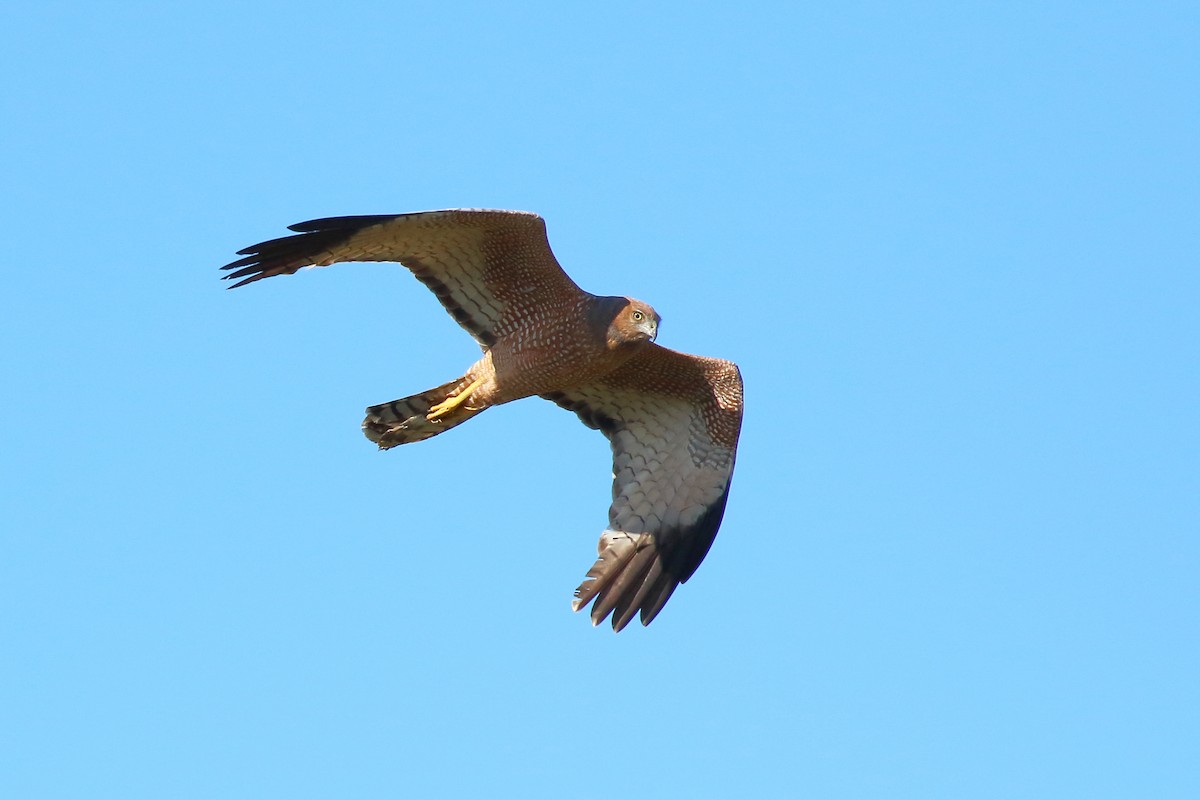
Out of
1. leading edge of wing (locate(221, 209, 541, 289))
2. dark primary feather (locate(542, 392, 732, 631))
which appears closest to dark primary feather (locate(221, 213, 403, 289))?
leading edge of wing (locate(221, 209, 541, 289))

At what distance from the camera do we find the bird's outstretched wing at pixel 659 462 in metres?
13.6

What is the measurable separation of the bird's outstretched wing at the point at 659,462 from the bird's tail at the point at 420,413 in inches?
43.6

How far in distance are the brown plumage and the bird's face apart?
0.01 metres

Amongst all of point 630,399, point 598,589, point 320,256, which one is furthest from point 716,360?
point 320,256

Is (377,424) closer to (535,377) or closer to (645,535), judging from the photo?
(535,377)

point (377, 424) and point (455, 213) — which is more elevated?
point (455, 213)

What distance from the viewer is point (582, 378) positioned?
531 inches

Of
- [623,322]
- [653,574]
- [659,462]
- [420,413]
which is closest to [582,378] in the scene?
[623,322]

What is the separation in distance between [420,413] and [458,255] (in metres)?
1.25

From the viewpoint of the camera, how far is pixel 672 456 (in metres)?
14.2

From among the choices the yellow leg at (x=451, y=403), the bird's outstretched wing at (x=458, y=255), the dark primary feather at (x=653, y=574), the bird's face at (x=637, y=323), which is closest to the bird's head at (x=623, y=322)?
the bird's face at (x=637, y=323)

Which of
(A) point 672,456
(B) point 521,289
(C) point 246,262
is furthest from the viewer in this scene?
(A) point 672,456

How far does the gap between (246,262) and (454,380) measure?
6.45 feet

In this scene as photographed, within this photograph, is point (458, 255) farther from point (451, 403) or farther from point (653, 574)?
point (653, 574)
